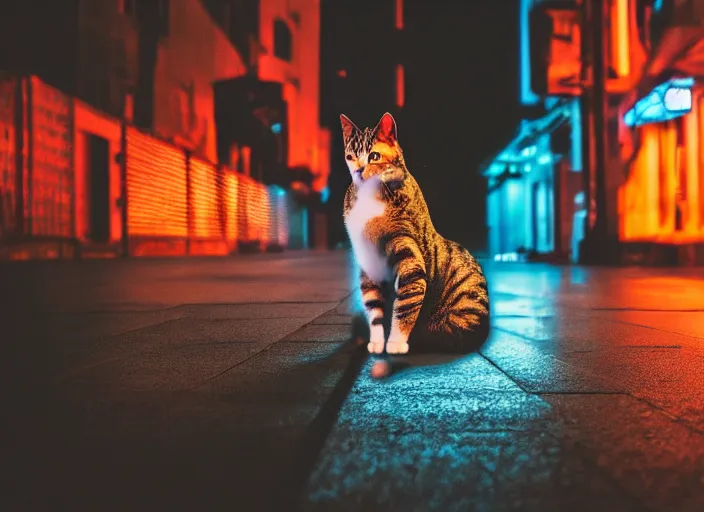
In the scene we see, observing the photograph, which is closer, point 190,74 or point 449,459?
point 449,459

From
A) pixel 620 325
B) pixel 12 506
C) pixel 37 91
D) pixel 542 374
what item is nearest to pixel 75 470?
pixel 12 506

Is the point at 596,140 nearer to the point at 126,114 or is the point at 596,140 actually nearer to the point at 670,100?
the point at 670,100

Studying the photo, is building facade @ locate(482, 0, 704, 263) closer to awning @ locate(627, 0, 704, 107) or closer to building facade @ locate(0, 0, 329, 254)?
awning @ locate(627, 0, 704, 107)

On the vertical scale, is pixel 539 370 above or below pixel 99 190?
below

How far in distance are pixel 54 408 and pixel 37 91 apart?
30.5 feet

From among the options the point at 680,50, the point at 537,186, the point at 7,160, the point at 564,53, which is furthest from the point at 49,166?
the point at 537,186

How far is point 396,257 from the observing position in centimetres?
225

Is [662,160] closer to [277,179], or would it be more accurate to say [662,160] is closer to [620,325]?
[620,325]

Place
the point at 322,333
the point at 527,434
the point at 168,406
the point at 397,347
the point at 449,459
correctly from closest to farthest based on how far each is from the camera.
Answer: the point at 449,459, the point at 527,434, the point at 168,406, the point at 397,347, the point at 322,333

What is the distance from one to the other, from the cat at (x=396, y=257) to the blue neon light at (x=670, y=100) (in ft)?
29.4

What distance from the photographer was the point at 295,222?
2602 centimetres

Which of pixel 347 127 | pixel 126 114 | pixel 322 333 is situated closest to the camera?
pixel 347 127

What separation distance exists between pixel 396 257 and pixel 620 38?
11.0 meters

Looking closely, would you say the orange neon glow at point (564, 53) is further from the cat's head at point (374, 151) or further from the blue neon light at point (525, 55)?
the cat's head at point (374, 151)
